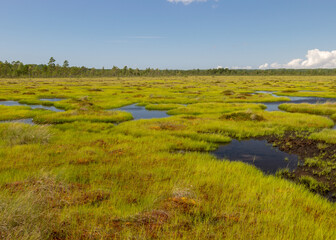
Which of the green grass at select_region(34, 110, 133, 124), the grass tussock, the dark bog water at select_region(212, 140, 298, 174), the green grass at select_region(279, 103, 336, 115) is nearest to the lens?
the dark bog water at select_region(212, 140, 298, 174)

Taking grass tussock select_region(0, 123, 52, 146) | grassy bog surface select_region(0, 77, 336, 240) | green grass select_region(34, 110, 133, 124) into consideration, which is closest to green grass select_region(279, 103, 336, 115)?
grassy bog surface select_region(0, 77, 336, 240)

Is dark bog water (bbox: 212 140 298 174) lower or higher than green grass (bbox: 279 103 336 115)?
lower

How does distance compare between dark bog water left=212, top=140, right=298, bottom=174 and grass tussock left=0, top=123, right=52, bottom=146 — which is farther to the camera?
grass tussock left=0, top=123, right=52, bottom=146

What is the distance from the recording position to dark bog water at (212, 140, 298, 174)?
1214 centimetres

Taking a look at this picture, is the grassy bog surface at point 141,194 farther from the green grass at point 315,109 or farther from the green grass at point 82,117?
the green grass at point 315,109

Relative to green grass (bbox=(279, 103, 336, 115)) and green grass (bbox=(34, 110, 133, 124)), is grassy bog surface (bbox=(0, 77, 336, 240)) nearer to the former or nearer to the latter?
green grass (bbox=(34, 110, 133, 124))

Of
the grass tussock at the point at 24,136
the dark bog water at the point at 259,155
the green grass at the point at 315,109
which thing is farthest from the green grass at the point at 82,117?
the green grass at the point at 315,109

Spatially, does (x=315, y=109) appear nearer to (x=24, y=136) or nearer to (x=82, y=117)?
(x=82, y=117)

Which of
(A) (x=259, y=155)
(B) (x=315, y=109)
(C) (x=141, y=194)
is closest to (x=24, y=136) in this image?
(C) (x=141, y=194)

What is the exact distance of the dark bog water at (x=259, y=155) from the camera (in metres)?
12.1

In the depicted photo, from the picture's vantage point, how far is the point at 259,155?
45.3ft

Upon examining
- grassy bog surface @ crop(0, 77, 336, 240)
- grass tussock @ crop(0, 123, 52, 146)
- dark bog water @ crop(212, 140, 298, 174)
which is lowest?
dark bog water @ crop(212, 140, 298, 174)

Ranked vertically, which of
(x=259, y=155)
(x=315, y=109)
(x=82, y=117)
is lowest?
(x=259, y=155)

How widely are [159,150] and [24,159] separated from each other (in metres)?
7.15
